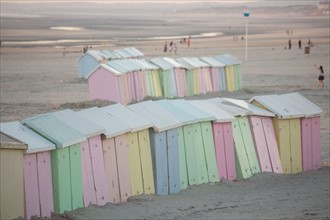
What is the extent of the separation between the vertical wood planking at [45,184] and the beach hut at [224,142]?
152 inches

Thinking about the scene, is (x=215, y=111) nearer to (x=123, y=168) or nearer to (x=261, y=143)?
(x=261, y=143)

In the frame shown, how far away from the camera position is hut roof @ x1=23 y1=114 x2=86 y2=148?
10.7m

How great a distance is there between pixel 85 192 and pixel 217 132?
328 cm

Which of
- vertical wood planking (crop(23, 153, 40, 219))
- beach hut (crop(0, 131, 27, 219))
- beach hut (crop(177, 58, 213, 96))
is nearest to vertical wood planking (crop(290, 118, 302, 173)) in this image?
vertical wood planking (crop(23, 153, 40, 219))

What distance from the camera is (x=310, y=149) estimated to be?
16078mm

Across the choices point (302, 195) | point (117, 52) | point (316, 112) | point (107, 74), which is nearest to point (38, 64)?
point (117, 52)

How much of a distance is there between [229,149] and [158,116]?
5.18 ft

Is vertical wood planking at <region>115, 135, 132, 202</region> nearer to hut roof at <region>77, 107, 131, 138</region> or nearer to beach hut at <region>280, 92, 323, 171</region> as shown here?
hut roof at <region>77, 107, 131, 138</region>

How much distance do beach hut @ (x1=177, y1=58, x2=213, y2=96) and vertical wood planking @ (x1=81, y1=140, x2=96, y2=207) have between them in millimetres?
18033

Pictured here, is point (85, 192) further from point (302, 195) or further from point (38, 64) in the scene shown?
point (38, 64)

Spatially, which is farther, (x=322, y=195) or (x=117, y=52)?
(x=117, y=52)

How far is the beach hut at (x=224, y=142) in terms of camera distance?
13.9 metres

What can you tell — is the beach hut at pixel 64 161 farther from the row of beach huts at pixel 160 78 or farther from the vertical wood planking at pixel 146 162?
the row of beach huts at pixel 160 78

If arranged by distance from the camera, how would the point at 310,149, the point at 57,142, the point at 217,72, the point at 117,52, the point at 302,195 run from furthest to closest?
the point at 117,52, the point at 217,72, the point at 310,149, the point at 302,195, the point at 57,142
